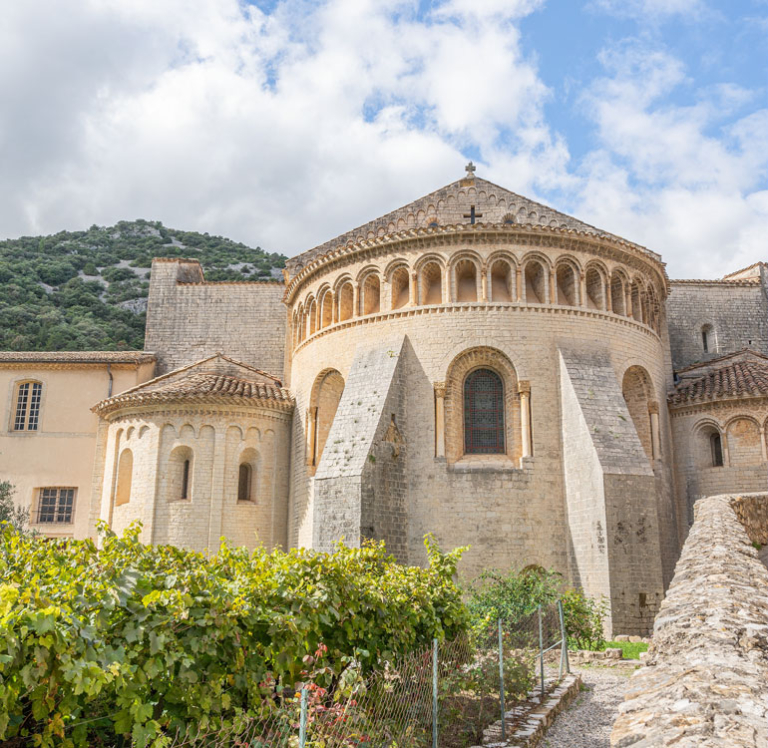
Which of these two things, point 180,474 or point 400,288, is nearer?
point 400,288

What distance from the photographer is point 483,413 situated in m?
19.7

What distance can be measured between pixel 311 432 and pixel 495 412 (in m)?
5.53

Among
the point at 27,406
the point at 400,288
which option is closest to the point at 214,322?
the point at 27,406

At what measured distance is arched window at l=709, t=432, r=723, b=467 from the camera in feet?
71.2

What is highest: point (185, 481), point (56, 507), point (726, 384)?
point (726, 384)

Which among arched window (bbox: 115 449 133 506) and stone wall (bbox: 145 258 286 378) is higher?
stone wall (bbox: 145 258 286 378)

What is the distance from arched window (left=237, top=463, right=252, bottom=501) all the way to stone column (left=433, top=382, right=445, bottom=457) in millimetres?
6571

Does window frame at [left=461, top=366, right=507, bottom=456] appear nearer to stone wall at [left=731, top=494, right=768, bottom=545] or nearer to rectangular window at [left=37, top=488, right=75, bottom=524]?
stone wall at [left=731, top=494, right=768, bottom=545]

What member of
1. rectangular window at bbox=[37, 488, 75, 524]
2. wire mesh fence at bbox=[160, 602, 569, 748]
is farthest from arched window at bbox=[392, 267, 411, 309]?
rectangular window at bbox=[37, 488, 75, 524]

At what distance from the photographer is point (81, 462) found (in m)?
25.2

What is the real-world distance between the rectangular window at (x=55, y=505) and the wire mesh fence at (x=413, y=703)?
1766cm

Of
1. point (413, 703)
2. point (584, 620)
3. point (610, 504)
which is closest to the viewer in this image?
point (413, 703)

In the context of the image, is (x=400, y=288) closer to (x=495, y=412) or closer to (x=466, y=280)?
(x=466, y=280)

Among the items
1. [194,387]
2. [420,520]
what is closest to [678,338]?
[420,520]
